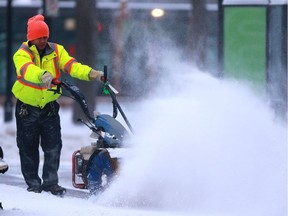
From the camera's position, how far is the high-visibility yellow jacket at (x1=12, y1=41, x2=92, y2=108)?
1029 cm

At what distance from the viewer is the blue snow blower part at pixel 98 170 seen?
9.93 meters

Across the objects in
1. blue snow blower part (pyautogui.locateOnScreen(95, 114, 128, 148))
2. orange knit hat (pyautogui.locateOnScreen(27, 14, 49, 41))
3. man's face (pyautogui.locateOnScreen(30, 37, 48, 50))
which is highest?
orange knit hat (pyautogui.locateOnScreen(27, 14, 49, 41))

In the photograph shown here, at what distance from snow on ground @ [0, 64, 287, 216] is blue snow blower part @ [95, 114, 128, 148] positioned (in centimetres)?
16

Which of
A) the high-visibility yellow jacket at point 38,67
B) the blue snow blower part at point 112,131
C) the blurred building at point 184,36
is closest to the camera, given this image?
the blue snow blower part at point 112,131

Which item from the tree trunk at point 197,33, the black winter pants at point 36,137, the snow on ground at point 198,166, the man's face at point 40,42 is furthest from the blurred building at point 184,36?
the man's face at point 40,42

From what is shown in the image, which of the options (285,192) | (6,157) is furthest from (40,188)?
(6,157)

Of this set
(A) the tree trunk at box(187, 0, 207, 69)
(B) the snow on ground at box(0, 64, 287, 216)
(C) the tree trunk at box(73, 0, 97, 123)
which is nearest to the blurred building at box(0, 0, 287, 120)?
(A) the tree trunk at box(187, 0, 207, 69)

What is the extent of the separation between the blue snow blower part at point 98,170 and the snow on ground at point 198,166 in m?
0.11

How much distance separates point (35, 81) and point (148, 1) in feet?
70.5

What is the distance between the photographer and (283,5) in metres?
18.1

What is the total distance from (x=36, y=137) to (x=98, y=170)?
0.90 meters

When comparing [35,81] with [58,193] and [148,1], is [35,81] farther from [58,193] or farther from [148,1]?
[148,1]

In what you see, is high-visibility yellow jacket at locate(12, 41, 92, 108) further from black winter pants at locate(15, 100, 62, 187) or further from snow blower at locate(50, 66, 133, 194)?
snow blower at locate(50, 66, 133, 194)

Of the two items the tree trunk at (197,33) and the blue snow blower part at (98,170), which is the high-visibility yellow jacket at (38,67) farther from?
the tree trunk at (197,33)
